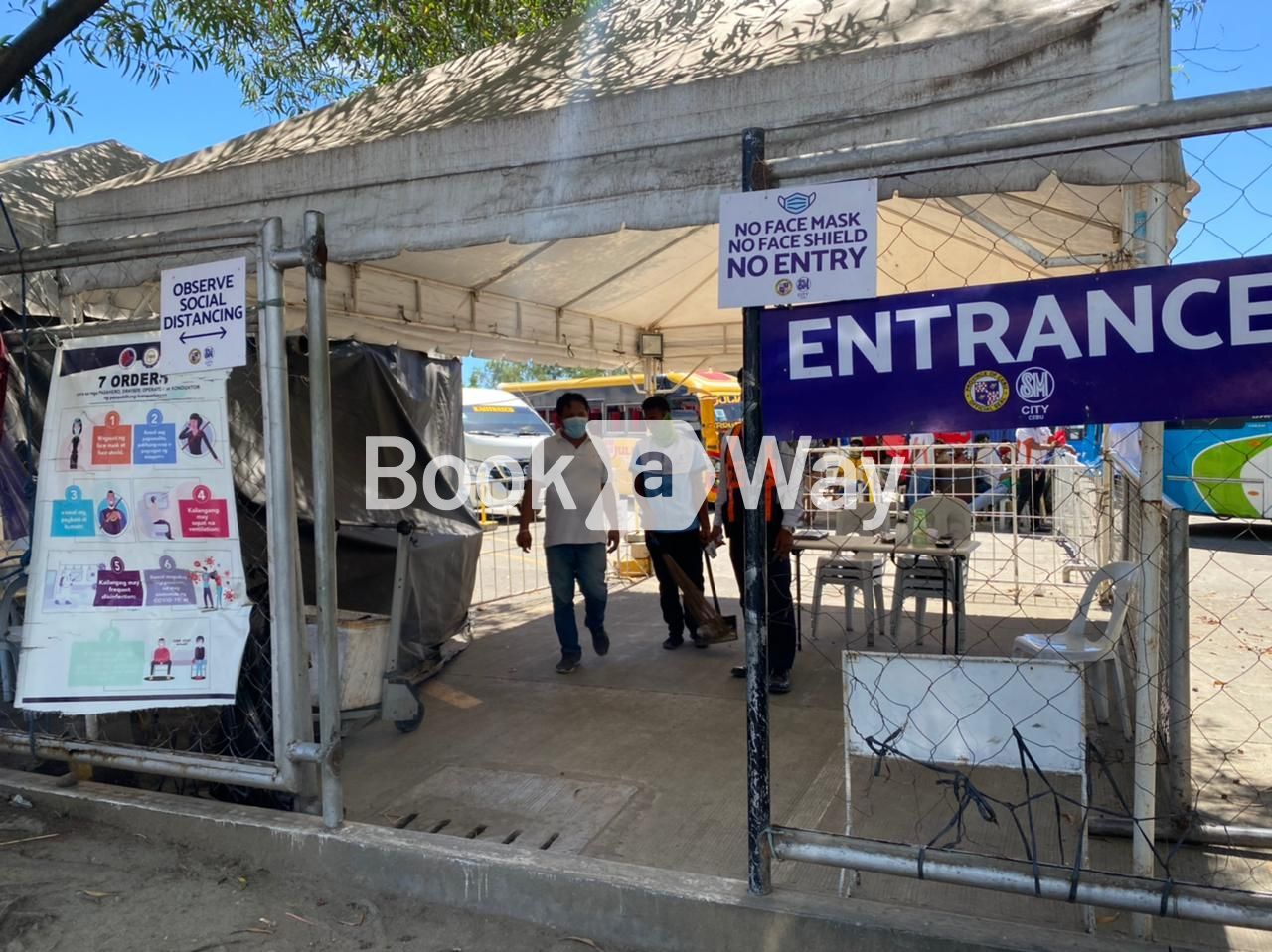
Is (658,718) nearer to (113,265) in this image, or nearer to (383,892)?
(383,892)

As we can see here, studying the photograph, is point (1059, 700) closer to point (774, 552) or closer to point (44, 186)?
point (774, 552)

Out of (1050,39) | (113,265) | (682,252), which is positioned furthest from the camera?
(682,252)

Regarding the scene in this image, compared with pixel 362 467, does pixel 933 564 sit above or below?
below

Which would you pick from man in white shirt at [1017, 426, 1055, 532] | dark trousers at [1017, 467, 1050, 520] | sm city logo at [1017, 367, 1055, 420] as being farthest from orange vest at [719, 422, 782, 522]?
dark trousers at [1017, 467, 1050, 520]

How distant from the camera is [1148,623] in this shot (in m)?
2.61

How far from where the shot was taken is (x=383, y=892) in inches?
126

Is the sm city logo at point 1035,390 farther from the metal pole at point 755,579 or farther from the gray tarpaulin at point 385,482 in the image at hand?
the gray tarpaulin at point 385,482

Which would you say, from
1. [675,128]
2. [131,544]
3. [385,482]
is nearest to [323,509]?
[131,544]

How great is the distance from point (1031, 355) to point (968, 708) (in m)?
1.10

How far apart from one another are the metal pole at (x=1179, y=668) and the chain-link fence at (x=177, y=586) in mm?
3075

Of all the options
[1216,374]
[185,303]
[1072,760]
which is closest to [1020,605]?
[1072,760]

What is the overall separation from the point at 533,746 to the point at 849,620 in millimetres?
3295

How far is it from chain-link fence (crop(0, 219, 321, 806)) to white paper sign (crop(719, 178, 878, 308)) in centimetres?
176

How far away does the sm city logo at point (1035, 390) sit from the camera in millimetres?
2381
